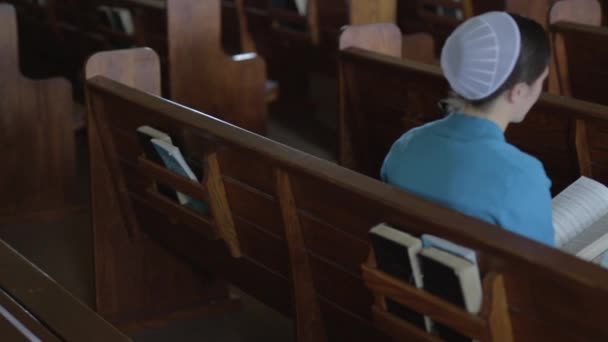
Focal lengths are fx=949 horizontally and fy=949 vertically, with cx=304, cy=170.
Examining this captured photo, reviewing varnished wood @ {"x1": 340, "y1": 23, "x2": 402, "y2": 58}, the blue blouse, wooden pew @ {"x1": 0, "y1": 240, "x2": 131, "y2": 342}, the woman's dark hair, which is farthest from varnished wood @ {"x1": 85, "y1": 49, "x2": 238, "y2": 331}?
wooden pew @ {"x1": 0, "y1": 240, "x2": 131, "y2": 342}

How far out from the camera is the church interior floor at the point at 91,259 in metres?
2.88

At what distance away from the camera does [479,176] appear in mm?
1701

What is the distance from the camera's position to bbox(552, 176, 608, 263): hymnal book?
73.2 inches

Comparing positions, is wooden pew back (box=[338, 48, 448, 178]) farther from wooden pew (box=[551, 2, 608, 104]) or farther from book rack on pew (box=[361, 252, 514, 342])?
book rack on pew (box=[361, 252, 514, 342])

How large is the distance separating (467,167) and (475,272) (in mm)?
260

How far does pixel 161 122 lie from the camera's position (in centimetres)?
241

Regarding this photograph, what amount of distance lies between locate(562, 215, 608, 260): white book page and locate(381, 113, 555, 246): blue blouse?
0.07 meters

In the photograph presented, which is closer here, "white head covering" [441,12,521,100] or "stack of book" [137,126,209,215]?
"white head covering" [441,12,521,100]

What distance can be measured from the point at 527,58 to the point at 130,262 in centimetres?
156

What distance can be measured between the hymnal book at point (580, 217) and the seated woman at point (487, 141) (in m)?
0.15

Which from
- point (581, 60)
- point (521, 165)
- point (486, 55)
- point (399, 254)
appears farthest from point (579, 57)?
point (399, 254)

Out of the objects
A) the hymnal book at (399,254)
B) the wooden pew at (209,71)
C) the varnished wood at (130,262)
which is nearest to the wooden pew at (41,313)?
the hymnal book at (399,254)

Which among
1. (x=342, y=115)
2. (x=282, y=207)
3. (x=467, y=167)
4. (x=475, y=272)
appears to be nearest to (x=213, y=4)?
(x=342, y=115)

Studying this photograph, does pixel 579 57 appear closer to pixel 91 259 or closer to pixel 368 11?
pixel 368 11
